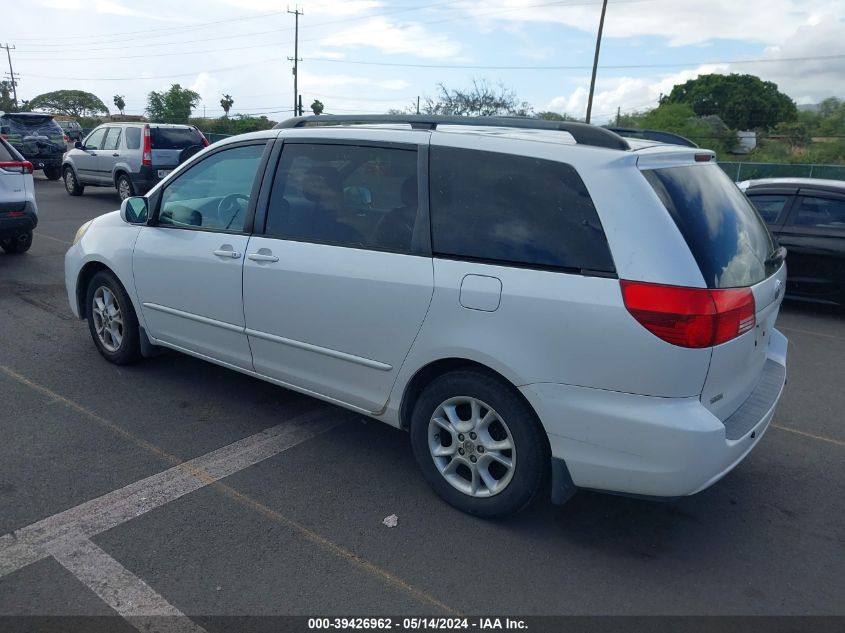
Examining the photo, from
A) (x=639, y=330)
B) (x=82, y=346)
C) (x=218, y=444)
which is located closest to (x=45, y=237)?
(x=82, y=346)

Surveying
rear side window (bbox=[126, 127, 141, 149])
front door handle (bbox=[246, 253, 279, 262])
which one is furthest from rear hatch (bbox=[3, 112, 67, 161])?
front door handle (bbox=[246, 253, 279, 262])

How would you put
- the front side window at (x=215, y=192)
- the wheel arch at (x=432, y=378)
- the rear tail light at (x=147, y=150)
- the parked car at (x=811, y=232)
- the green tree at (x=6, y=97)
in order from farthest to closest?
the green tree at (x=6, y=97) → the rear tail light at (x=147, y=150) → the parked car at (x=811, y=232) → the front side window at (x=215, y=192) → the wheel arch at (x=432, y=378)

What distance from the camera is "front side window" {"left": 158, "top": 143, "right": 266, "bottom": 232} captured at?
4.42 meters

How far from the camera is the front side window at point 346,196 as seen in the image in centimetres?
369

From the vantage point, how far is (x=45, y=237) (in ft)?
37.1

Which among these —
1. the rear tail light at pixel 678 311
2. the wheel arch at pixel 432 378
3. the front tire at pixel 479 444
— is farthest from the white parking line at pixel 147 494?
the rear tail light at pixel 678 311

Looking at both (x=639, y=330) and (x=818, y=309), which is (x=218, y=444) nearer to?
(x=639, y=330)

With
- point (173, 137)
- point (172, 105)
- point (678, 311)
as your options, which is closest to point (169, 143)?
point (173, 137)

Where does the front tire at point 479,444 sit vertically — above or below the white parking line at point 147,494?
above

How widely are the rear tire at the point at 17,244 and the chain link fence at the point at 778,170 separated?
75.5 feet

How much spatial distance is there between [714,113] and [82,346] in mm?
81665

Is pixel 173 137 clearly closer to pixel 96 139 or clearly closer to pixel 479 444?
pixel 96 139

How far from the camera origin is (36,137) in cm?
2067

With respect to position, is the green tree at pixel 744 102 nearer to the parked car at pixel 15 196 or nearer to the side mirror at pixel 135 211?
the parked car at pixel 15 196
